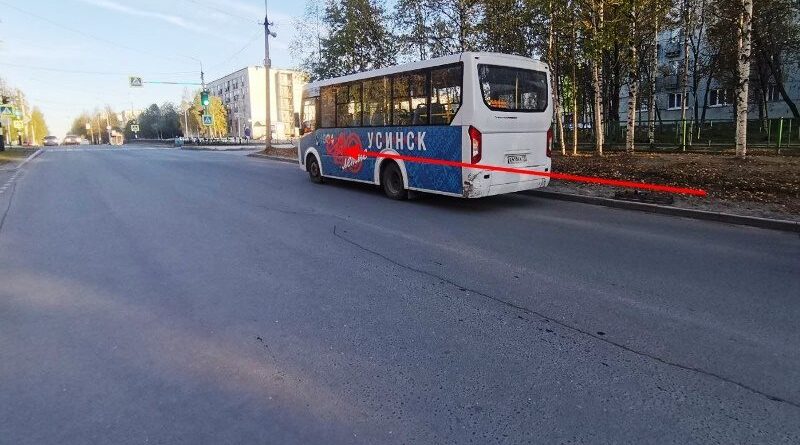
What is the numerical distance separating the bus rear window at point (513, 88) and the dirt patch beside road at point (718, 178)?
7.39ft

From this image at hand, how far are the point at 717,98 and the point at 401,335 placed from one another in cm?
4374

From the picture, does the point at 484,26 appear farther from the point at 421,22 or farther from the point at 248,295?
the point at 248,295

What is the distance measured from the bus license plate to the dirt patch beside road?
166cm

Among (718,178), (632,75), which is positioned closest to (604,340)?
(718,178)

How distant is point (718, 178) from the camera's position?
35.0 feet

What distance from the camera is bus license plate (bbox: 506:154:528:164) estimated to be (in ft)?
31.1

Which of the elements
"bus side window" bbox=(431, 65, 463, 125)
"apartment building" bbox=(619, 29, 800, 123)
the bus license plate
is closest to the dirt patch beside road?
the bus license plate

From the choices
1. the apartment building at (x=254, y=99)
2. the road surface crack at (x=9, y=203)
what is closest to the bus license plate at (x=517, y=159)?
the road surface crack at (x=9, y=203)

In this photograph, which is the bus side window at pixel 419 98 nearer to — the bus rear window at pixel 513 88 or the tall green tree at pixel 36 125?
the bus rear window at pixel 513 88

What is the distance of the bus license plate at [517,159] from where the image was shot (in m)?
9.47

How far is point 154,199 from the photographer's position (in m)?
11.1

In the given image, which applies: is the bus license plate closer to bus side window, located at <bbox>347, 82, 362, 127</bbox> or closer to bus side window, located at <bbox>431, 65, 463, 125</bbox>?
bus side window, located at <bbox>431, 65, 463, 125</bbox>

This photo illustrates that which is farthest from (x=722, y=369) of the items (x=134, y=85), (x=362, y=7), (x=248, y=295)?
(x=134, y=85)

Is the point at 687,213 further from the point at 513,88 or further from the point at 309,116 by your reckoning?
the point at 309,116
